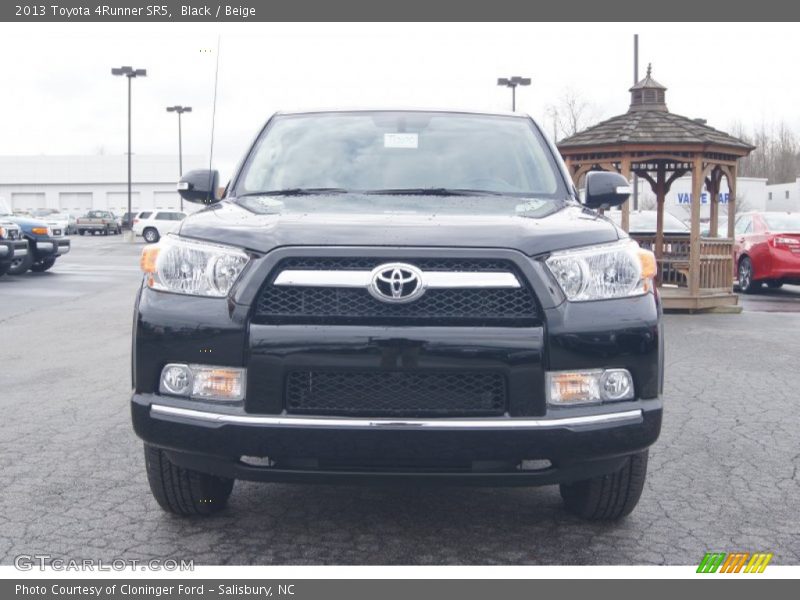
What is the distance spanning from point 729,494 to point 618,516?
0.82 m

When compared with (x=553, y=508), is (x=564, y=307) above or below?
above

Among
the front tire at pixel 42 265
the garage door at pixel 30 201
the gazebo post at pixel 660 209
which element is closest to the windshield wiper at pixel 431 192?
the gazebo post at pixel 660 209

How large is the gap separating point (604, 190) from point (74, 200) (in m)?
89.2

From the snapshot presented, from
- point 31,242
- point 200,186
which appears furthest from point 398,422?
point 31,242

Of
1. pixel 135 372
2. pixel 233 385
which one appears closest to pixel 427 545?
pixel 233 385

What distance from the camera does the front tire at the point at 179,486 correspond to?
385cm

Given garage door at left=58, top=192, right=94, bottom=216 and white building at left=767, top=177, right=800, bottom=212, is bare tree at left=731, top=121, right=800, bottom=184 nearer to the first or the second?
white building at left=767, top=177, right=800, bottom=212

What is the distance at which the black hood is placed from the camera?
3359 mm

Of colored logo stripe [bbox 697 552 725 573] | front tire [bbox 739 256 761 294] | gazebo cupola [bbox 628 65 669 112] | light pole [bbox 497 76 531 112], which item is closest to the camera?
colored logo stripe [bbox 697 552 725 573]

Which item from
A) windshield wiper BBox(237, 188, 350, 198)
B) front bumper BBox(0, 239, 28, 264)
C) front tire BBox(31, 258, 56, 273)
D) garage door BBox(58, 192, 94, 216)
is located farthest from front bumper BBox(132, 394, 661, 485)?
garage door BBox(58, 192, 94, 216)

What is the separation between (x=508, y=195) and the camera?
4.45 meters

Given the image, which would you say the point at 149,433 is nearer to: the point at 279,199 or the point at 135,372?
the point at 135,372

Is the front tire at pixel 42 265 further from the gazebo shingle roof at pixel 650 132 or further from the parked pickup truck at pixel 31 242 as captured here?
the gazebo shingle roof at pixel 650 132

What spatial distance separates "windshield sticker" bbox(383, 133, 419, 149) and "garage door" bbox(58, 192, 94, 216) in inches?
3425
